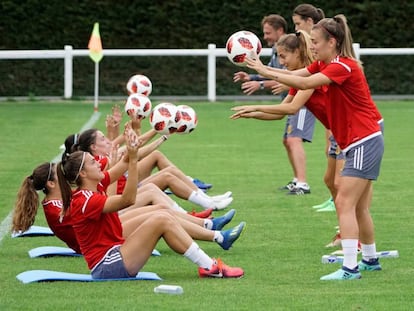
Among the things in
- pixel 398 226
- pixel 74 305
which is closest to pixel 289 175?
pixel 398 226

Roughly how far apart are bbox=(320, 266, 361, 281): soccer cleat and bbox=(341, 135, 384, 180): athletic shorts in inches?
28.9

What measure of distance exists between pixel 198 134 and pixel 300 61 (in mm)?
10964

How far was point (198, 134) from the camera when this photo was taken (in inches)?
852

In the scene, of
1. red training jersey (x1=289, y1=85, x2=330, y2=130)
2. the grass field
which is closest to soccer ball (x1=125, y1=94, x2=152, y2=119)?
the grass field

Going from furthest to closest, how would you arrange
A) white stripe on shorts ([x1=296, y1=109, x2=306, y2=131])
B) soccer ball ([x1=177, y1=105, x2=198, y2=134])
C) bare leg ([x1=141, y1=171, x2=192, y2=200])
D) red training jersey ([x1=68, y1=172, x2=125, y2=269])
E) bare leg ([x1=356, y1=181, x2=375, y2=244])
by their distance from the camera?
1. white stripe on shorts ([x1=296, y1=109, x2=306, y2=131])
2. bare leg ([x1=141, y1=171, x2=192, y2=200])
3. soccer ball ([x1=177, y1=105, x2=198, y2=134])
4. bare leg ([x1=356, y1=181, x2=375, y2=244])
5. red training jersey ([x1=68, y1=172, x2=125, y2=269])

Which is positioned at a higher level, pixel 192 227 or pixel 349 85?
pixel 349 85

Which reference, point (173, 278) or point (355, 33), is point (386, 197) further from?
point (355, 33)

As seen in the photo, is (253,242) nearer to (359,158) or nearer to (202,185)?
(359,158)

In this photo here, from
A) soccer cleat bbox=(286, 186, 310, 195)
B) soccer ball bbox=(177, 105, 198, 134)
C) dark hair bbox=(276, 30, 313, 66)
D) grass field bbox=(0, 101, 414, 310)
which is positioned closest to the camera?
grass field bbox=(0, 101, 414, 310)

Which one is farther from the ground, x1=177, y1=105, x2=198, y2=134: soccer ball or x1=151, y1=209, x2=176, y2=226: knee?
x1=177, y1=105, x2=198, y2=134: soccer ball

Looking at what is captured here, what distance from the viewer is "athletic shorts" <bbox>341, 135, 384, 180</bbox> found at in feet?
29.8

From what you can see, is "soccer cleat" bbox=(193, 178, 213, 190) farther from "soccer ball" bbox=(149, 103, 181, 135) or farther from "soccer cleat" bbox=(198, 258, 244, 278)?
"soccer cleat" bbox=(198, 258, 244, 278)

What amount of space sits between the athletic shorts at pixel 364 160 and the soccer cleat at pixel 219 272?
3.84 feet

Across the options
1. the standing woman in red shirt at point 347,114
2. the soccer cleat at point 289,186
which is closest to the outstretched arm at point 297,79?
the standing woman in red shirt at point 347,114
